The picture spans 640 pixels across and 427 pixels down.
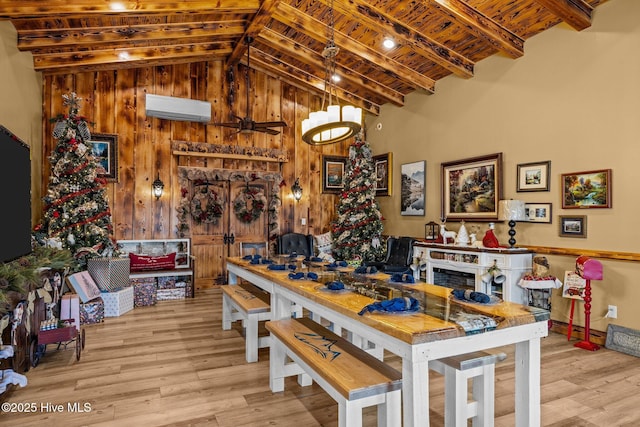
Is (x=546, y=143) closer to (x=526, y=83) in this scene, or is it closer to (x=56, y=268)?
(x=526, y=83)

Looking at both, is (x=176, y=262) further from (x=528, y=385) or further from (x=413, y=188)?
(x=528, y=385)

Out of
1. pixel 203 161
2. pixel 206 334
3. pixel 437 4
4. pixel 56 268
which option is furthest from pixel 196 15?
pixel 206 334

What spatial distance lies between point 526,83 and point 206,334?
514cm

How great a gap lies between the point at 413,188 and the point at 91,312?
17.8ft

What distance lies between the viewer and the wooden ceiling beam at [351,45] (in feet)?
17.6

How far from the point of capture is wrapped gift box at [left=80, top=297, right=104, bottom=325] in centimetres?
484

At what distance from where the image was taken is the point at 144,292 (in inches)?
230

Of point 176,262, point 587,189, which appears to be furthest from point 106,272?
point 587,189

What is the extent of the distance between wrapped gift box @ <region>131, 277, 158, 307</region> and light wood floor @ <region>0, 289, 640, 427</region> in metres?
1.54

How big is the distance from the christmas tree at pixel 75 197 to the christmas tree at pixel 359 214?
4.00m

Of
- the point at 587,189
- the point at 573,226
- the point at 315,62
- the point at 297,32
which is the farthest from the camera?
the point at 315,62

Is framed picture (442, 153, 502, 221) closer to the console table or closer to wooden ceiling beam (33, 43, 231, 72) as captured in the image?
the console table

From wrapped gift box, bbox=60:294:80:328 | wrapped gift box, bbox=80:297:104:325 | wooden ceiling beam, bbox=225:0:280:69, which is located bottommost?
wrapped gift box, bbox=80:297:104:325

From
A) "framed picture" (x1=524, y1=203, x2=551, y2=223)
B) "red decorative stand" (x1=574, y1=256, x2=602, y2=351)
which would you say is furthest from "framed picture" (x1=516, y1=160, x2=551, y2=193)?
"red decorative stand" (x1=574, y1=256, x2=602, y2=351)
